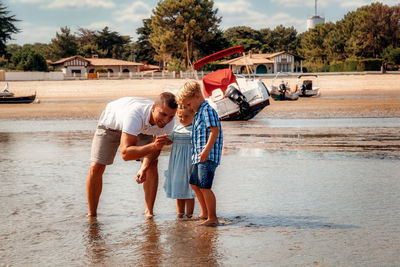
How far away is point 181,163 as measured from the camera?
5.78 metres

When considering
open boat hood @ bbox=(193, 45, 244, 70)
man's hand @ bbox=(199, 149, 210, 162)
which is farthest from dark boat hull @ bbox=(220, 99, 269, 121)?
man's hand @ bbox=(199, 149, 210, 162)

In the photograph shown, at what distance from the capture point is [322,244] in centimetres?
480

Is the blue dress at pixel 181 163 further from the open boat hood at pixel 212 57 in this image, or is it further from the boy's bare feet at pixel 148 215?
the open boat hood at pixel 212 57

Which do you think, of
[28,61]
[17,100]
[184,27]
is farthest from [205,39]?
[17,100]

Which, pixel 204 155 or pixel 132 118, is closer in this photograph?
pixel 132 118

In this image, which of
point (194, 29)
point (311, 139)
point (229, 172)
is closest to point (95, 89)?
point (194, 29)

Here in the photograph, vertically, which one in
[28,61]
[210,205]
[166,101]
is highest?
[28,61]

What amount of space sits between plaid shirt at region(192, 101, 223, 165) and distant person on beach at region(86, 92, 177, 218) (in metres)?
0.26

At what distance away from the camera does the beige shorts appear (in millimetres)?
5699

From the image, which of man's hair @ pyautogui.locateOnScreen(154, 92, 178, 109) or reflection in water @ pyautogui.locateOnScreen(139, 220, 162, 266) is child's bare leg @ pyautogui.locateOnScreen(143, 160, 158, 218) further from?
man's hair @ pyautogui.locateOnScreen(154, 92, 178, 109)

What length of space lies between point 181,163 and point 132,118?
0.88 m

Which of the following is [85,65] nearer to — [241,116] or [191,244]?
[241,116]

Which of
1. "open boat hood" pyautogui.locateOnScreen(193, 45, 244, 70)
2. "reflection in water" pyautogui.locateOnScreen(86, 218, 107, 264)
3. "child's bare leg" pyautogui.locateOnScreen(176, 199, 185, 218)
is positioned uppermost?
"open boat hood" pyautogui.locateOnScreen(193, 45, 244, 70)

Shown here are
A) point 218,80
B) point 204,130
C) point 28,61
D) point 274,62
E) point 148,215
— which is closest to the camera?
point 204,130
